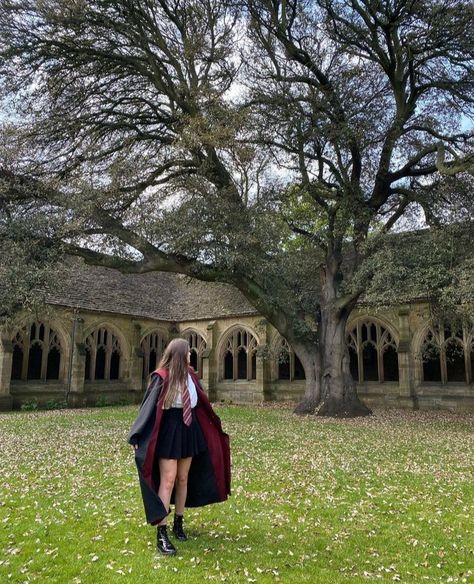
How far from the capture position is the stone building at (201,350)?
60.8 feet

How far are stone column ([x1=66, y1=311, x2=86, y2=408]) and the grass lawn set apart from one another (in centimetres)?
1113

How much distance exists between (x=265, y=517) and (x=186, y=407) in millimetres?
1802

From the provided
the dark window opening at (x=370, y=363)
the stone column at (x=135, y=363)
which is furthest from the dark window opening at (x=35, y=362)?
the dark window opening at (x=370, y=363)

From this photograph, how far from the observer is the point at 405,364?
18.6 m

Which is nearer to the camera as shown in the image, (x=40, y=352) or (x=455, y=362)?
(x=455, y=362)

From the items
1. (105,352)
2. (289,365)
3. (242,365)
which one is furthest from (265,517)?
(242,365)

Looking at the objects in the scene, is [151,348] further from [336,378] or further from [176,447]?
[176,447]

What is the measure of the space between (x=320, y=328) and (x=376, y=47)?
9185mm

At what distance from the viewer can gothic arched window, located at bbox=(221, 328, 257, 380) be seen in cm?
2342

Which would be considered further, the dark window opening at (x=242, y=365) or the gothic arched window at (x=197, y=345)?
the gothic arched window at (x=197, y=345)

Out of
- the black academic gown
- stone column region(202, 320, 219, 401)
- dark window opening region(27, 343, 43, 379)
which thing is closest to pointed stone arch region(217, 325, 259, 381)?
stone column region(202, 320, 219, 401)

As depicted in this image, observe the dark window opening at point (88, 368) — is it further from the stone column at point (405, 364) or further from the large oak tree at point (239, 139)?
the stone column at point (405, 364)

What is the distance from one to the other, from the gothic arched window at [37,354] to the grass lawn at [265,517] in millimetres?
10868

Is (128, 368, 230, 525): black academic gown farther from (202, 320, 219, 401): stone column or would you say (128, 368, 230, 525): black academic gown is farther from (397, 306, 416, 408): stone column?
(202, 320, 219, 401): stone column
